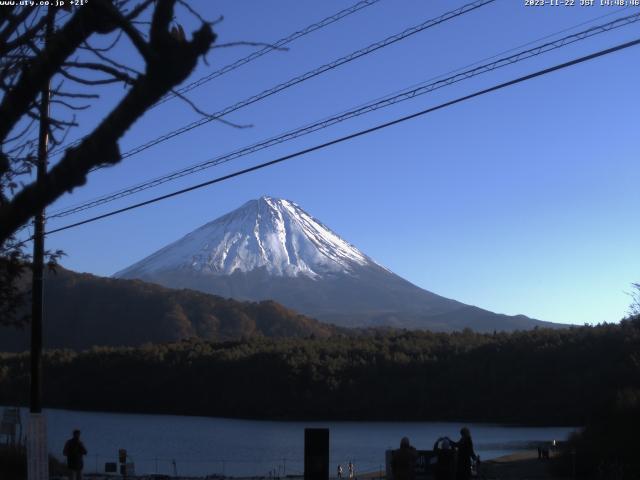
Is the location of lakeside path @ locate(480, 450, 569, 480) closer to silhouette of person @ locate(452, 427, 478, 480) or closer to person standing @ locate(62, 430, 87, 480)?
silhouette of person @ locate(452, 427, 478, 480)

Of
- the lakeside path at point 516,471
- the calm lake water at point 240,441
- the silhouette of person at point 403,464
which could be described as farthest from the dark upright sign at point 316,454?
the calm lake water at point 240,441

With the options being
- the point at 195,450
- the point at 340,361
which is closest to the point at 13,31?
the point at 195,450

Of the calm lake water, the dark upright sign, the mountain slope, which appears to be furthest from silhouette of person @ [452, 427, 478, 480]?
the mountain slope

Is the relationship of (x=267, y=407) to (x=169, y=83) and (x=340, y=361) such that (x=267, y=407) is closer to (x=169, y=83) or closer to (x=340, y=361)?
(x=340, y=361)

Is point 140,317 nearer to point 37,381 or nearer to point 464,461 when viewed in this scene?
point 37,381

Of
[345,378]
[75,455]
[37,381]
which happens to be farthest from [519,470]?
[345,378]

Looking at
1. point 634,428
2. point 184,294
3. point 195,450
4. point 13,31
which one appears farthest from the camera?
point 184,294
